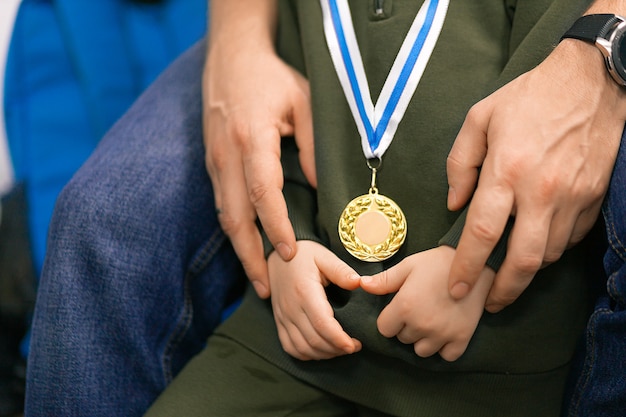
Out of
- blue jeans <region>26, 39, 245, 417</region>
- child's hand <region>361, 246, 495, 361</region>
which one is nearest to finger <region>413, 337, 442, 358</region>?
child's hand <region>361, 246, 495, 361</region>

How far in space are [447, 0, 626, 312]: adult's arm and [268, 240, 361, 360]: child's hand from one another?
0.14 m

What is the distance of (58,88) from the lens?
1.56 metres

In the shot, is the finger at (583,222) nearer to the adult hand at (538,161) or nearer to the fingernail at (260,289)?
the adult hand at (538,161)

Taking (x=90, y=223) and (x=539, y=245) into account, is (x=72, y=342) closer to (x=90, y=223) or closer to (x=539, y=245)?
(x=90, y=223)

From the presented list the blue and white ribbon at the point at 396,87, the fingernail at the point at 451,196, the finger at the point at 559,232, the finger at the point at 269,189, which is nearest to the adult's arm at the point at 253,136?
the finger at the point at 269,189

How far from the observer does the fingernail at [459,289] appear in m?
0.74

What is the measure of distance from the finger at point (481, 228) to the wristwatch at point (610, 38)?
0.18m

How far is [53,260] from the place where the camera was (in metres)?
0.90

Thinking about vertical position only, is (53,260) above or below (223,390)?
above

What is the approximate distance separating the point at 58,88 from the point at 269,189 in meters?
0.91

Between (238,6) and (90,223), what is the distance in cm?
43

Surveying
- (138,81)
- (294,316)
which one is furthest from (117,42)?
(294,316)

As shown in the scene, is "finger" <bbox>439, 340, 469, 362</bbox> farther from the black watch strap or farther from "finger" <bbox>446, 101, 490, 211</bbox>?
the black watch strap

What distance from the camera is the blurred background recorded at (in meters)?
1.44
